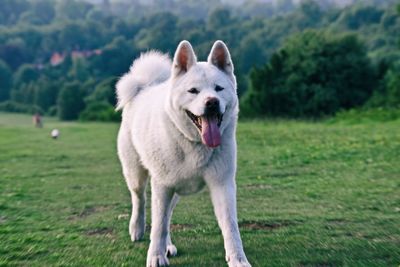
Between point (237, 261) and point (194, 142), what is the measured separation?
38.6 inches

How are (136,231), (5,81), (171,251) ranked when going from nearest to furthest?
1. (171,251)
2. (136,231)
3. (5,81)

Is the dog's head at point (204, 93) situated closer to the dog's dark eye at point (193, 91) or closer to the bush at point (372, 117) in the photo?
the dog's dark eye at point (193, 91)

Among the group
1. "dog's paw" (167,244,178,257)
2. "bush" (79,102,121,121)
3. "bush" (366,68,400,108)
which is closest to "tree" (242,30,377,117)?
"bush" (366,68,400,108)

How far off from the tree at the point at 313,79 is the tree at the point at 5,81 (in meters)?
42.0

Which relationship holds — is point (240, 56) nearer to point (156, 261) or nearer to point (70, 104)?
point (70, 104)

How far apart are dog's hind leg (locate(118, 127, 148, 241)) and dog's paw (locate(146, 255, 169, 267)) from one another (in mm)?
1060

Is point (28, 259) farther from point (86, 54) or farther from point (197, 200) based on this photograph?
point (86, 54)

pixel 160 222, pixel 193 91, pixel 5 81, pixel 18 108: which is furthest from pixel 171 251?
pixel 5 81

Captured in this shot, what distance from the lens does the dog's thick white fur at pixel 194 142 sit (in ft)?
17.0

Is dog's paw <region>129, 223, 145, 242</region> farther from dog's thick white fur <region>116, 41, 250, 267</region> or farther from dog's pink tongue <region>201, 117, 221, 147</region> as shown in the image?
dog's pink tongue <region>201, 117, 221, 147</region>

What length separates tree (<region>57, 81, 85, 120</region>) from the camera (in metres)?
62.5

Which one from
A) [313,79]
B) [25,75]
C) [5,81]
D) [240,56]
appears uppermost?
[313,79]

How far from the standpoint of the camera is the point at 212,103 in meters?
5.02

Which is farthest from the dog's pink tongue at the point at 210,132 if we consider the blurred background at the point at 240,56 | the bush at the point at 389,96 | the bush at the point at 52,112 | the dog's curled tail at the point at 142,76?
the bush at the point at 52,112
